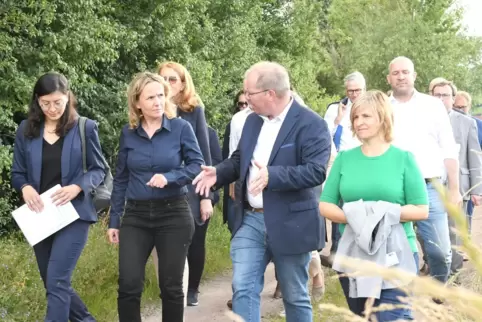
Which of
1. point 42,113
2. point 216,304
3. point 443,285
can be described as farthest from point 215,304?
point 443,285

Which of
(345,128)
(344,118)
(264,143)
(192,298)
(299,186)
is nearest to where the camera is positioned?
(299,186)

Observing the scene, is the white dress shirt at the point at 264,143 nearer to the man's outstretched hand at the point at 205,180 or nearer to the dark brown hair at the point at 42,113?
the man's outstretched hand at the point at 205,180

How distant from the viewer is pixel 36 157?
5.55 meters

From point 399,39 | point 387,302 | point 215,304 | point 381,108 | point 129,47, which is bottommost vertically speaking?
point 215,304

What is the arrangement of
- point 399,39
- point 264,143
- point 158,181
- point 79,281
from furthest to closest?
point 399,39 → point 79,281 → point 158,181 → point 264,143

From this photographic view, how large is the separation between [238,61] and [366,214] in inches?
434

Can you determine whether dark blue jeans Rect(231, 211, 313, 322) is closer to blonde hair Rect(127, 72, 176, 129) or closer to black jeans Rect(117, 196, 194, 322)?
black jeans Rect(117, 196, 194, 322)

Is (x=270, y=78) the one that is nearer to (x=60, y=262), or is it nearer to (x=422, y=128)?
(x=60, y=262)

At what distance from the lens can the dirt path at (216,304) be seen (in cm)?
734

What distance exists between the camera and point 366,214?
15.4 ft

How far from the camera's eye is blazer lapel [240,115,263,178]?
16.8ft

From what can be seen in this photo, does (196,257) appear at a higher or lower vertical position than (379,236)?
lower

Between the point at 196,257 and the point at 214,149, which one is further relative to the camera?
the point at 214,149

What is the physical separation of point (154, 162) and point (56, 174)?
67 cm
